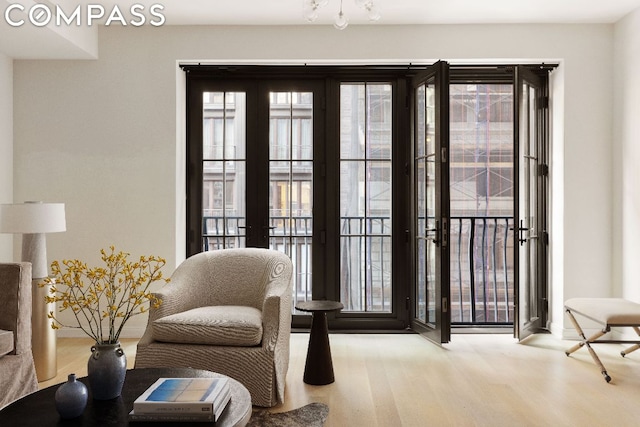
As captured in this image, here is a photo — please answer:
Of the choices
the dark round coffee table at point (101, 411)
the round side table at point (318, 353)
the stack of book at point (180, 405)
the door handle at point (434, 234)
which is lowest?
the round side table at point (318, 353)

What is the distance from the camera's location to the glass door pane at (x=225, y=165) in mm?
4844

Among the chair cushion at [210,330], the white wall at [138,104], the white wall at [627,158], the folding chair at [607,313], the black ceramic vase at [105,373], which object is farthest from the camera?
the white wall at [138,104]

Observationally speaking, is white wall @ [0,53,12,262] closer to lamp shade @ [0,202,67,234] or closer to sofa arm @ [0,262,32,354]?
lamp shade @ [0,202,67,234]

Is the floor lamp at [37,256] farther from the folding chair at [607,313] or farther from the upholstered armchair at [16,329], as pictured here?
the folding chair at [607,313]

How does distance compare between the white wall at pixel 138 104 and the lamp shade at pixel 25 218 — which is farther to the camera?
the white wall at pixel 138 104

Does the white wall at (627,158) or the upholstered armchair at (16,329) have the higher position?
the white wall at (627,158)

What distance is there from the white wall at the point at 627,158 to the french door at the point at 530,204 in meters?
0.57

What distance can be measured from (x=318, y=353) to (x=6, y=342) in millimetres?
1755

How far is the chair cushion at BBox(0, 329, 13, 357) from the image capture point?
2.76m

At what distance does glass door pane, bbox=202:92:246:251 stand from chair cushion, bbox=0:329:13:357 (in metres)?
2.19

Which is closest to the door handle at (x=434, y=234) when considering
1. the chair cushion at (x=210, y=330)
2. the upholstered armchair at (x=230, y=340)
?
the upholstered armchair at (x=230, y=340)

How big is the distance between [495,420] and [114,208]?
3430 mm

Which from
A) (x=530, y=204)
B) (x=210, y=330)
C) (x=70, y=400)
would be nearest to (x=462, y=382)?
(x=210, y=330)

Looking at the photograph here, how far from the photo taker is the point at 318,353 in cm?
339
